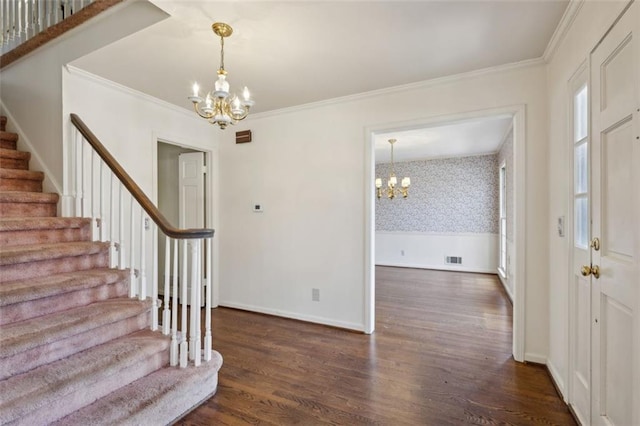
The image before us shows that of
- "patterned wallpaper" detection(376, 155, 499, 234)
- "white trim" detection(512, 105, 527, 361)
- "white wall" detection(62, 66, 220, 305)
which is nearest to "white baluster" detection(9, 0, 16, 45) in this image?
"white wall" detection(62, 66, 220, 305)

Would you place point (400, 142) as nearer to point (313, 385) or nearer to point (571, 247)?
point (571, 247)

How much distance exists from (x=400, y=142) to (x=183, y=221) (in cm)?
365

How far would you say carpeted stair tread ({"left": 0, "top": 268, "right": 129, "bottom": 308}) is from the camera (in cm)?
172

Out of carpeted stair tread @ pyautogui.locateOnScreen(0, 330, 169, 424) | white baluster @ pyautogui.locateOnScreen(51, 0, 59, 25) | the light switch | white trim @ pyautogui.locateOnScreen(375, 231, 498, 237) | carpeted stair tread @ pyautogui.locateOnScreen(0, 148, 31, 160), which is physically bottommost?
carpeted stair tread @ pyautogui.locateOnScreen(0, 330, 169, 424)

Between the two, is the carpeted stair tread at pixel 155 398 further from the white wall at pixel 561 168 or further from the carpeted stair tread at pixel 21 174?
the white wall at pixel 561 168

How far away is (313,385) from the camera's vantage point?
220cm

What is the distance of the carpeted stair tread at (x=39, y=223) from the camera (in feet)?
6.94

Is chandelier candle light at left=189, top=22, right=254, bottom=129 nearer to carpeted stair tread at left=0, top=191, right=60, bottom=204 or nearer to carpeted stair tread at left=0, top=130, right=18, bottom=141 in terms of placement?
carpeted stair tread at left=0, top=191, right=60, bottom=204

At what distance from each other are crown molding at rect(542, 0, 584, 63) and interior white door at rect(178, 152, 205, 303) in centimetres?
368

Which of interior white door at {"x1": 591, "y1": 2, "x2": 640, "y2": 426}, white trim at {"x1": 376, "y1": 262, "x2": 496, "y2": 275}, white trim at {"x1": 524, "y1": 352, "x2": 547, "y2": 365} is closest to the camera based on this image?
interior white door at {"x1": 591, "y1": 2, "x2": 640, "y2": 426}

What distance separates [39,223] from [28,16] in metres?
1.97

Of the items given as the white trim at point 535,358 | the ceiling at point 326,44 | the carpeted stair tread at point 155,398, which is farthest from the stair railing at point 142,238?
the white trim at point 535,358

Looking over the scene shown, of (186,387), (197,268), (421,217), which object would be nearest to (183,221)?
(197,268)

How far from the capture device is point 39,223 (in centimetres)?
226
